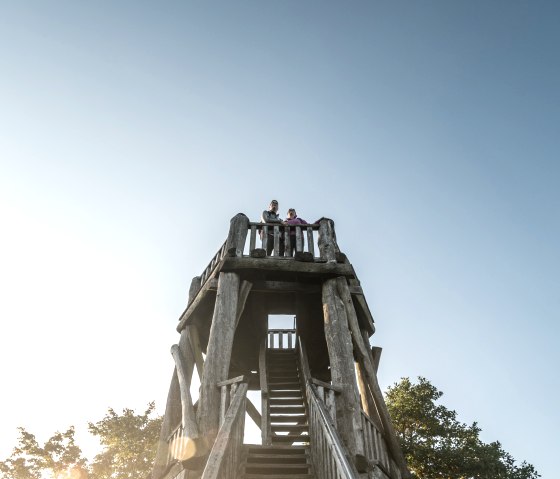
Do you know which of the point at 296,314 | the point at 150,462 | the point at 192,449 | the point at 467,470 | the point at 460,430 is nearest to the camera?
the point at 192,449

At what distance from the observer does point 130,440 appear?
961 inches

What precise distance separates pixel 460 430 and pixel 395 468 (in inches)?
543

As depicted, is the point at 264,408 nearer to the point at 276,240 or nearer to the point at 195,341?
the point at 195,341

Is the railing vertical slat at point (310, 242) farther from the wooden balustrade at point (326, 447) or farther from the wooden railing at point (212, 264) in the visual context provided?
the wooden balustrade at point (326, 447)

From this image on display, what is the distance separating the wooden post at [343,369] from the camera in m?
5.57

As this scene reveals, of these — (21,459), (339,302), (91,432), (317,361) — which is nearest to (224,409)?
(339,302)

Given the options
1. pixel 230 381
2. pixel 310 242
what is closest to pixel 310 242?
pixel 310 242

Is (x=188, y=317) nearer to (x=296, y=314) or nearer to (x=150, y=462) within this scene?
(x=296, y=314)

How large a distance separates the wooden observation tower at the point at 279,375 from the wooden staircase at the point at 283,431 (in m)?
0.02

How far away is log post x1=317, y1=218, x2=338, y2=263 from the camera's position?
7.59 m

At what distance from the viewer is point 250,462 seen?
5926mm

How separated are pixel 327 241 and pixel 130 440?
890 inches

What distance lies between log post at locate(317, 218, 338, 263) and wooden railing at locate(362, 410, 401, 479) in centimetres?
274

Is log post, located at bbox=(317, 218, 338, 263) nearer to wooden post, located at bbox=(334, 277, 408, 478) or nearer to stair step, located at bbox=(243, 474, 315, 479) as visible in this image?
wooden post, located at bbox=(334, 277, 408, 478)
